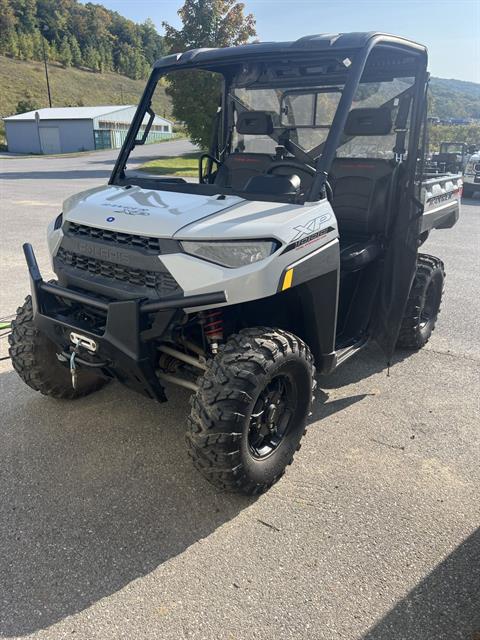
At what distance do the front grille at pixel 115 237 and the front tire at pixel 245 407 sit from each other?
0.62 m

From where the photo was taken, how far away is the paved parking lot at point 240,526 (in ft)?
6.95

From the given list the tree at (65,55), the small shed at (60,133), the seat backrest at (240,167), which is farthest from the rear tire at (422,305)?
the tree at (65,55)

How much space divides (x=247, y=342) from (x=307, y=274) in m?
0.49

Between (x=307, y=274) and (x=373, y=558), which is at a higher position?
(x=307, y=274)

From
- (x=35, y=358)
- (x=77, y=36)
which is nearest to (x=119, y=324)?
(x=35, y=358)

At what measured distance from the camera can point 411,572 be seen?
2350 mm

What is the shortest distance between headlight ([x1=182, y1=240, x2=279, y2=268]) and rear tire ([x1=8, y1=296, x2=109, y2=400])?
4.20ft

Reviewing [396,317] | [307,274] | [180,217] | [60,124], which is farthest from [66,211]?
[60,124]

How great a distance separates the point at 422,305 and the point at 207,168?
215 centimetres

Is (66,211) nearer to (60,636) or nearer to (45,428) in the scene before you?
(45,428)

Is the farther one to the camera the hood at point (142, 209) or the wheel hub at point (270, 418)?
the wheel hub at point (270, 418)

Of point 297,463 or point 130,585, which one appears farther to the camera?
point 297,463

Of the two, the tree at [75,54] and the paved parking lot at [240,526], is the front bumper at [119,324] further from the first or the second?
the tree at [75,54]

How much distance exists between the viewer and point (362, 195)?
388 cm
